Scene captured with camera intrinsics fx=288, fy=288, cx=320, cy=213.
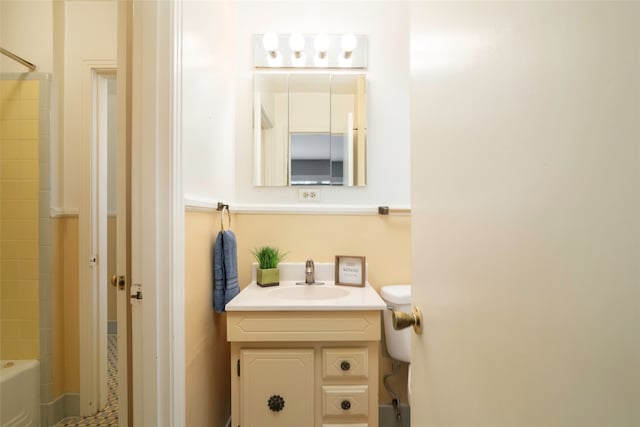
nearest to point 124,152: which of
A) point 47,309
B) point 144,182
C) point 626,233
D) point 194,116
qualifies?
point 144,182

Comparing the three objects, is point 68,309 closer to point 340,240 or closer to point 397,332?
point 340,240

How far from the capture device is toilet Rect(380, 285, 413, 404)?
1484 millimetres

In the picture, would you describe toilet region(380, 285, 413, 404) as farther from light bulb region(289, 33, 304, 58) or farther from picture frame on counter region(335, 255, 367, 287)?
light bulb region(289, 33, 304, 58)

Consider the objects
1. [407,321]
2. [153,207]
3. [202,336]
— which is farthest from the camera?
[202,336]

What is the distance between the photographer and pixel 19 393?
4.77 ft

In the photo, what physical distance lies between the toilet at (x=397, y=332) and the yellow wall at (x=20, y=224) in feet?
6.34

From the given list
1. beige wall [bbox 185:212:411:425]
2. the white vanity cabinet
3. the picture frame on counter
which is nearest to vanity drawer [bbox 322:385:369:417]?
the white vanity cabinet

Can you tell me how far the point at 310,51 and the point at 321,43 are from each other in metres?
0.09

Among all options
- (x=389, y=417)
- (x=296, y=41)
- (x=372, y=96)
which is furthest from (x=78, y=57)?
(x=389, y=417)

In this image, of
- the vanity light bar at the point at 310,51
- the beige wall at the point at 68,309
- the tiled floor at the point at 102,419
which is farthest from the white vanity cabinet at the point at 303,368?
the vanity light bar at the point at 310,51

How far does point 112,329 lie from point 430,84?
3491mm

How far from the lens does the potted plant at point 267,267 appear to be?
1592mm

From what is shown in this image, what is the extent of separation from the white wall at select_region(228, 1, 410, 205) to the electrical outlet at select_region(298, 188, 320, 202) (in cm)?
4

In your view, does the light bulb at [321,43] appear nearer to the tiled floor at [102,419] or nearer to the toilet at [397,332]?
the toilet at [397,332]
